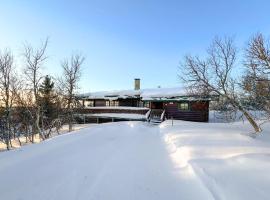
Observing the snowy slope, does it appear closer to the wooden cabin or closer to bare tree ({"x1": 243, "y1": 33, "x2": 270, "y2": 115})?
bare tree ({"x1": 243, "y1": 33, "x2": 270, "y2": 115})

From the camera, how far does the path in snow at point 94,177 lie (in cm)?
546

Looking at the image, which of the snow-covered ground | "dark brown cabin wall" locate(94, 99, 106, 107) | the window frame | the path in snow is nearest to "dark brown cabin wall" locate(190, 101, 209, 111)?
the window frame

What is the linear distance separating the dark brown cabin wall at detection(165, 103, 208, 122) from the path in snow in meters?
21.5

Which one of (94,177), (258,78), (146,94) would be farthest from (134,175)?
(146,94)

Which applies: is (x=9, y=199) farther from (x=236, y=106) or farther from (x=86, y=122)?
(x=86, y=122)

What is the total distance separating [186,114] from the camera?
3094 cm

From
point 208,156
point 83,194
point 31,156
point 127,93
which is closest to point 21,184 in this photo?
point 83,194

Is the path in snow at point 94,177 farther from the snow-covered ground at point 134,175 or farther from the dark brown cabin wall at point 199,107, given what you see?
the dark brown cabin wall at point 199,107

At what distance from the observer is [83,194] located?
5406 mm

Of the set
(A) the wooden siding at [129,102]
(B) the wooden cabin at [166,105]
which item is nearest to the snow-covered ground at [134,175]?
(B) the wooden cabin at [166,105]

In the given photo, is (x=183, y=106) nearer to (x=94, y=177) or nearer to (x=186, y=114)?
(x=186, y=114)

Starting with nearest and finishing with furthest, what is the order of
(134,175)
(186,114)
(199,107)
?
1. (134,175)
2. (199,107)
3. (186,114)

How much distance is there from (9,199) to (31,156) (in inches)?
159

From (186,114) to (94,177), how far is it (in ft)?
83.4
